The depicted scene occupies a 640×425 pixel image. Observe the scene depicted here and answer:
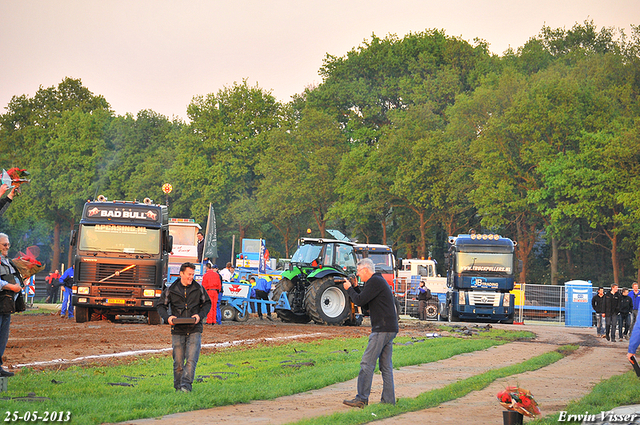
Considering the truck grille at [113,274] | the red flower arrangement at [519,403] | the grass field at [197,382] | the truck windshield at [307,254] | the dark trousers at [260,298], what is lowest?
the grass field at [197,382]

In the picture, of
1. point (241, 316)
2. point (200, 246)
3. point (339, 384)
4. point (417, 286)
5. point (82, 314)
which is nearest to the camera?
point (339, 384)

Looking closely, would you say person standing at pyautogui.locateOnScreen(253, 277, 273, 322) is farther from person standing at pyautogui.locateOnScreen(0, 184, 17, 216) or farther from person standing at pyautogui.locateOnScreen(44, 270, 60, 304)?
person standing at pyautogui.locateOnScreen(44, 270, 60, 304)

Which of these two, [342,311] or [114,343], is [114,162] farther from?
[114,343]

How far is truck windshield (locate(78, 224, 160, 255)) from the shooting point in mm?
24172

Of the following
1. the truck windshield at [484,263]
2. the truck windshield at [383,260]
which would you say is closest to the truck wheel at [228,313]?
the truck windshield at [484,263]

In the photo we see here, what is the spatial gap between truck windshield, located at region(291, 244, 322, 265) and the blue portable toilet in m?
16.6

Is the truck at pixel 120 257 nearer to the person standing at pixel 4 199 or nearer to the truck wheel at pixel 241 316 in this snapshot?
the truck wheel at pixel 241 316

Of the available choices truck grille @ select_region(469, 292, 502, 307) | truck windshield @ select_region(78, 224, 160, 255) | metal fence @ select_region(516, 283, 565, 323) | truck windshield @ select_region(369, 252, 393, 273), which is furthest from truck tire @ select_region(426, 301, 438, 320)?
truck windshield @ select_region(78, 224, 160, 255)

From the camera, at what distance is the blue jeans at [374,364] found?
10453mm

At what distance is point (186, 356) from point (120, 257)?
13.8 meters

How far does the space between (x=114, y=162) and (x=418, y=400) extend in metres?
69.9

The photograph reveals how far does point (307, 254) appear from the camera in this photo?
2711cm

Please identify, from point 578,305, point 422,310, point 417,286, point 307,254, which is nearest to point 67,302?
point 307,254

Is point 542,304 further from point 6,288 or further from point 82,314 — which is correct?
point 6,288
